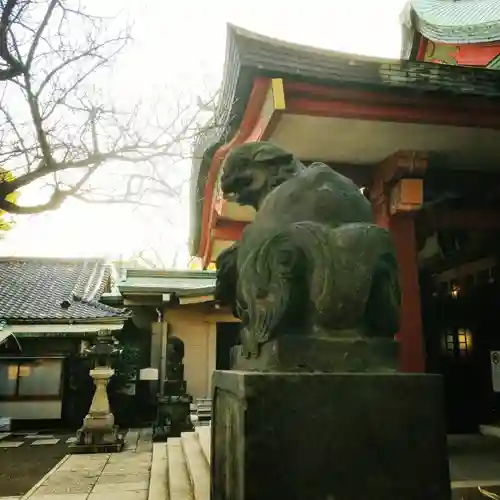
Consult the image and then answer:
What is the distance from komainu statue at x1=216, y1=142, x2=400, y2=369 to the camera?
8.40 ft

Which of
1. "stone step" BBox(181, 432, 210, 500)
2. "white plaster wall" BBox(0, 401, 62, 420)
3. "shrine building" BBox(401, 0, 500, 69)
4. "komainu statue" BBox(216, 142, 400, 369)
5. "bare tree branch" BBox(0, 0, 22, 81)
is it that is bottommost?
"white plaster wall" BBox(0, 401, 62, 420)

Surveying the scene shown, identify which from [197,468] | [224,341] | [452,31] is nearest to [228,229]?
[197,468]

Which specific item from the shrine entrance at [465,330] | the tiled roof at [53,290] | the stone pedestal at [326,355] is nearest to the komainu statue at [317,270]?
the stone pedestal at [326,355]

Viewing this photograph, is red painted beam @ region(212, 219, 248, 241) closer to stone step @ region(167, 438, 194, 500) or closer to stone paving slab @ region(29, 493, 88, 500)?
stone step @ region(167, 438, 194, 500)

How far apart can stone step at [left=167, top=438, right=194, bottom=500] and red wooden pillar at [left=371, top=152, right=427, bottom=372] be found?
247 centimetres

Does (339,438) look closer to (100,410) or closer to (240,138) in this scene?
(240,138)

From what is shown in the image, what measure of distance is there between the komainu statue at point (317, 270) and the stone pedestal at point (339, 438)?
241mm

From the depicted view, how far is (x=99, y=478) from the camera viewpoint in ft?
23.9

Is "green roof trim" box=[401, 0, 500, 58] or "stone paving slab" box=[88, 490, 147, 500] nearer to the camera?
"stone paving slab" box=[88, 490, 147, 500]

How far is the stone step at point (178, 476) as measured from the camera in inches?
188

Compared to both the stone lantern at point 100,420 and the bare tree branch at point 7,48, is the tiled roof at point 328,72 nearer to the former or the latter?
the bare tree branch at point 7,48

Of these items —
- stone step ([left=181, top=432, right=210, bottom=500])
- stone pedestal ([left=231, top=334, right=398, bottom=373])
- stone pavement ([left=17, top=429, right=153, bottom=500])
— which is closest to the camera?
stone pedestal ([left=231, top=334, right=398, bottom=373])

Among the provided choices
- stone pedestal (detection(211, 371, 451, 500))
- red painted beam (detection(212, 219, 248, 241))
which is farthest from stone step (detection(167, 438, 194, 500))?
red painted beam (detection(212, 219, 248, 241))

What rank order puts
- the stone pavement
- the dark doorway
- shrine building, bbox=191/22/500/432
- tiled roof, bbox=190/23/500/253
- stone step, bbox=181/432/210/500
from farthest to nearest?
the dark doorway < the stone pavement < stone step, bbox=181/432/210/500 < shrine building, bbox=191/22/500/432 < tiled roof, bbox=190/23/500/253
